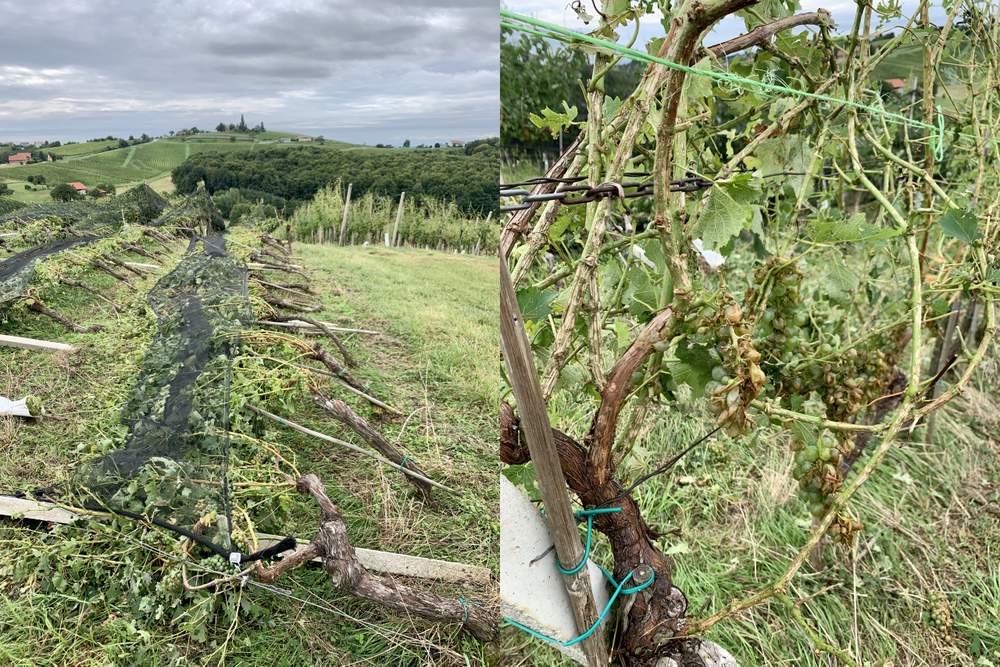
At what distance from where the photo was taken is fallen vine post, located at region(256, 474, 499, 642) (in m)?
1.94

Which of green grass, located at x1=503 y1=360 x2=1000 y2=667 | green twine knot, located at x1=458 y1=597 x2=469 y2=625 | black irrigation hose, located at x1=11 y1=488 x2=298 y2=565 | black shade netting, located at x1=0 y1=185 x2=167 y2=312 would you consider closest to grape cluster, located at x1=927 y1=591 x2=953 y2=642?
green grass, located at x1=503 y1=360 x2=1000 y2=667

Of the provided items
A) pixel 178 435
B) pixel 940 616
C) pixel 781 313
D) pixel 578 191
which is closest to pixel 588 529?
pixel 781 313

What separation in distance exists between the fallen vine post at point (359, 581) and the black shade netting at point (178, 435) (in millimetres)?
204

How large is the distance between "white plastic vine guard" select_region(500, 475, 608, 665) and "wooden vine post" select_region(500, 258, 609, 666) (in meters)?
0.04

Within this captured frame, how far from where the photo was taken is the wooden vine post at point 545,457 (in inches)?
43.6

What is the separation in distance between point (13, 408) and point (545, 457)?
5.44 feet

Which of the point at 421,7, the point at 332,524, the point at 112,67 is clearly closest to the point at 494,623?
the point at 332,524

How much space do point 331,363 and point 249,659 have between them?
1023 millimetres

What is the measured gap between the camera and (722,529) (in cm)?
254

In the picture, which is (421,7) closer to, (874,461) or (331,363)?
(331,363)

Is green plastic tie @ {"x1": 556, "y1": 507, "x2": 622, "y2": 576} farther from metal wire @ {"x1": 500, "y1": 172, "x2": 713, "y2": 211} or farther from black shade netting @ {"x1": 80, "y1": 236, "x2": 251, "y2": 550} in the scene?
black shade netting @ {"x1": 80, "y1": 236, "x2": 251, "y2": 550}

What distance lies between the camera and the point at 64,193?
2.08 m

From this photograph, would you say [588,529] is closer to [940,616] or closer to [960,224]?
[960,224]

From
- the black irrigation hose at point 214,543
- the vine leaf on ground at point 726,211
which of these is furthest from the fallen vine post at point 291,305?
the vine leaf on ground at point 726,211
